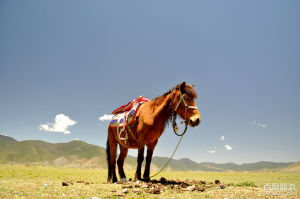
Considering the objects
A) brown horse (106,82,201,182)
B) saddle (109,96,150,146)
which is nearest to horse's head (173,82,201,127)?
brown horse (106,82,201,182)

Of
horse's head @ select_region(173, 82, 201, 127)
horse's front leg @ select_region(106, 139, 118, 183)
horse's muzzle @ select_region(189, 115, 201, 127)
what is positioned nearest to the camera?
horse's muzzle @ select_region(189, 115, 201, 127)

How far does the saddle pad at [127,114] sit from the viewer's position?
6.63 meters

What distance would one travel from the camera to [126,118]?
22.1ft

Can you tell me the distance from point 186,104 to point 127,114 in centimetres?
263

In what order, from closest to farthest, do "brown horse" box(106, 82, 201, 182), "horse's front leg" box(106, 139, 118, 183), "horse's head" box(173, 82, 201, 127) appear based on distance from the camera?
"horse's head" box(173, 82, 201, 127)
"brown horse" box(106, 82, 201, 182)
"horse's front leg" box(106, 139, 118, 183)

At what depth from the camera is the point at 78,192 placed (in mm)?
4289

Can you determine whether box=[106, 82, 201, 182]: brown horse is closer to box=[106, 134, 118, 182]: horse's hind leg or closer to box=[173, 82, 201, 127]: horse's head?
box=[173, 82, 201, 127]: horse's head

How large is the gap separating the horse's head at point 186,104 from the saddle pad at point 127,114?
5.99 feet

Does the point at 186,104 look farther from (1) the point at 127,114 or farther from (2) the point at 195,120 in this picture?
(1) the point at 127,114

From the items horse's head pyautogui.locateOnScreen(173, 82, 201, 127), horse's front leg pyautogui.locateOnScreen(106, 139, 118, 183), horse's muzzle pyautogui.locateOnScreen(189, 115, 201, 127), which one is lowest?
horse's front leg pyautogui.locateOnScreen(106, 139, 118, 183)

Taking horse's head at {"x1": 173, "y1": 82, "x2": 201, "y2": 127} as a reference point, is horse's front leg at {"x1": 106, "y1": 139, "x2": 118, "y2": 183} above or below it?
below

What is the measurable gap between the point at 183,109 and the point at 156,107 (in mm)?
1082

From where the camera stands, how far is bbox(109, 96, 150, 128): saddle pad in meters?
6.63

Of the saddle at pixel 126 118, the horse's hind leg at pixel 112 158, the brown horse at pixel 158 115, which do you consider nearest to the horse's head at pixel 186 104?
the brown horse at pixel 158 115
